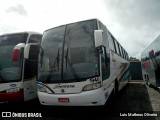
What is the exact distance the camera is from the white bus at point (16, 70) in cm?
770

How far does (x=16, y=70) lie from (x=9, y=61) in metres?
0.50

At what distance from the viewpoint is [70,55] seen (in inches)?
260

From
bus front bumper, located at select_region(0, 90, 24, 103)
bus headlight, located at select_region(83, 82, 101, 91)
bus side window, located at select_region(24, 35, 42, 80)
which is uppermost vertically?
bus side window, located at select_region(24, 35, 42, 80)

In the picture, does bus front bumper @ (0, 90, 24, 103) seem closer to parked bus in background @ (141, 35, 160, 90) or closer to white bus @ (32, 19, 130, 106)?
white bus @ (32, 19, 130, 106)

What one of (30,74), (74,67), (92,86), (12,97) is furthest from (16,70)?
(92,86)

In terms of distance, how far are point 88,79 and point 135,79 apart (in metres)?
24.9

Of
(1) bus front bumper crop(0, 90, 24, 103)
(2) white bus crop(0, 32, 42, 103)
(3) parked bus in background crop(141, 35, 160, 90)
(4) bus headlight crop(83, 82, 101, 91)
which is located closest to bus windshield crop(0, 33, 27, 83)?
(2) white bus crop(0, 32, 42, 103)

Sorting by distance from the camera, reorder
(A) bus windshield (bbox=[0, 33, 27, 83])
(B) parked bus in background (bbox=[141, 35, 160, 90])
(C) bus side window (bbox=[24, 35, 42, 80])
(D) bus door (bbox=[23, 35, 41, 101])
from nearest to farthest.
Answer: (A) bus windshield (bbox=[0, 33, 27, 83]) < (D) bus door (bbox=[23, 35, 41, 101]) < (C) bus side window (bbox=[24, 35, 42, 80]) < (B) parked bus in background (bbox=[141, 35, 160, 90])

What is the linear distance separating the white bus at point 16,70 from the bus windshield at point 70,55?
1.21 meters

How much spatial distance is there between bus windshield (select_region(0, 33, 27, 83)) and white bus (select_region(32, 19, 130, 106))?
133 cm

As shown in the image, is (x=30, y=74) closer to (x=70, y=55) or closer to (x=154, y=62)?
(x=70, y=55)

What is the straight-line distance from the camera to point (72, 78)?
20.8 ft

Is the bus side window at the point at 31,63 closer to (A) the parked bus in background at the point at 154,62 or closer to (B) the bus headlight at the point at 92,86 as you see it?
(B) the bus headlight at the point at 92,86

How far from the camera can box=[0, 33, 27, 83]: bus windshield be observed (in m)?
7.93
